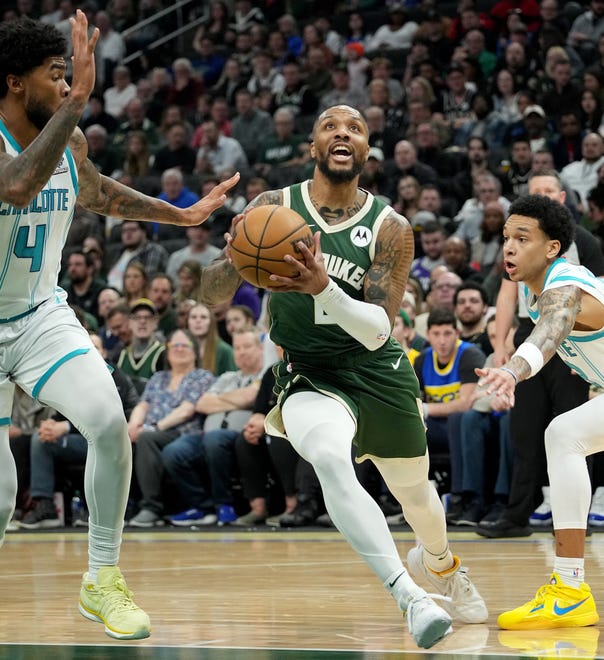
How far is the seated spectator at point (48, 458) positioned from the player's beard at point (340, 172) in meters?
5.47

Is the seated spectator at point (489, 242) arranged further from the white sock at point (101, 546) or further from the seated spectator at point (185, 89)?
the white sock at point (101, 546)

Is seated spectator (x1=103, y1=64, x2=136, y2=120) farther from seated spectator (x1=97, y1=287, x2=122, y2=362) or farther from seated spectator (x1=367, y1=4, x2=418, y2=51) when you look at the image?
seated spectator (x1=97, y1=287, x2=122, y2=362)

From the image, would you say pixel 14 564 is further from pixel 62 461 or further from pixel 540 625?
pixel 540 625

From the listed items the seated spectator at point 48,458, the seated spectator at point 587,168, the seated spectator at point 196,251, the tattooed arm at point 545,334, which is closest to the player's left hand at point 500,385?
the tattooed arm at point 545,334

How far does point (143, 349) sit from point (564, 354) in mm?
6426

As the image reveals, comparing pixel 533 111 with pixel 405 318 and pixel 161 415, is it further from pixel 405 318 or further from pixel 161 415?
pixel 161 415

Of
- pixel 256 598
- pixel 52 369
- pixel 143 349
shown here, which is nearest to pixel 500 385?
pixel 52 369

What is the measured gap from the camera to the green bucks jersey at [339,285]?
4961 millimetres

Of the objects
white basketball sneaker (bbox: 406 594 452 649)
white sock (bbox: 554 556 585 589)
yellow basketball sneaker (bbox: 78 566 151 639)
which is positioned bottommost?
white sock (bbox: 554 556 585 589)

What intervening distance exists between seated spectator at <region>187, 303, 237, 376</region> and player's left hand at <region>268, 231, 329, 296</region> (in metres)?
6.27

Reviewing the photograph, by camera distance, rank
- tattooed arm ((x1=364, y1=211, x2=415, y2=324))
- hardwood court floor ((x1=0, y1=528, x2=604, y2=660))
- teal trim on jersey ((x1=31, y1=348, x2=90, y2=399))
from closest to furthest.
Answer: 1. hardwood court floor ((x1=0, y1=528, x2=604, y2=660))
2. teal trim on jersey ((x1=31, y1=348, x2=90, y2=399))
3. tattooed arm ((x1=364, y1=211, x2=415, y2=324))

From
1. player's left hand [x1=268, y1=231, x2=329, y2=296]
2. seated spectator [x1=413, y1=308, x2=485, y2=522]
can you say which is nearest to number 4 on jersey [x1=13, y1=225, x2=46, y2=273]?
player's left hand [x1=268, y1=231, x2=329, y2=296]

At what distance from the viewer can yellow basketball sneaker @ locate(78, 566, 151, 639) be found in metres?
4.42

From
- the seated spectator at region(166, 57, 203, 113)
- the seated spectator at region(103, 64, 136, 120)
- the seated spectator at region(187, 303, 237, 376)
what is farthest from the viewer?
the seated spectator at region(103, 64, 136, 120)
